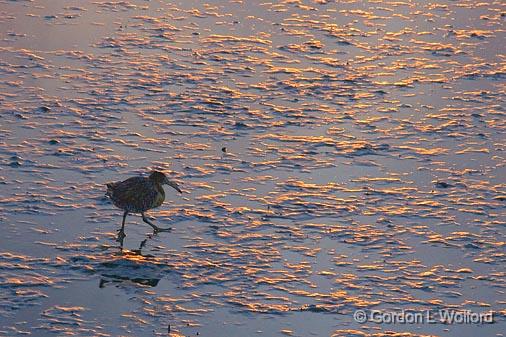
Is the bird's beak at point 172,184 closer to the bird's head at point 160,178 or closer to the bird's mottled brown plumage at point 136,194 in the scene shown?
the bird's head at point 160,178

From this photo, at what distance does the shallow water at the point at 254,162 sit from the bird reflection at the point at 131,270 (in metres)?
0.03

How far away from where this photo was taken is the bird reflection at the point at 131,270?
13.7 m

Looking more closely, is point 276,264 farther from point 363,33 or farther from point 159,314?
point 363,33

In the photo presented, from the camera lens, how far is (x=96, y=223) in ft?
49.1

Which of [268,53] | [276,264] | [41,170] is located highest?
[268,53]

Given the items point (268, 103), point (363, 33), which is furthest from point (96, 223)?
point (363, 33)

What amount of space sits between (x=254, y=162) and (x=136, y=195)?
2.44 metres

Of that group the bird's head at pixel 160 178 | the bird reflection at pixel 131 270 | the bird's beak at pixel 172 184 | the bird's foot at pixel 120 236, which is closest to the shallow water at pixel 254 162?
the bird reflection at pixel 131 270

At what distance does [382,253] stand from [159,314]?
3035 mm

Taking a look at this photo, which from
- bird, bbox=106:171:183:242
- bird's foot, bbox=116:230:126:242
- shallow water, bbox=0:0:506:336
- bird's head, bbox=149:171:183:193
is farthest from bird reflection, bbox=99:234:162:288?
bird's head, bbox=149:171:183:193

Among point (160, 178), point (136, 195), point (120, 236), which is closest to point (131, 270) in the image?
point (120, 236)

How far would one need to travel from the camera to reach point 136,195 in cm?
1477

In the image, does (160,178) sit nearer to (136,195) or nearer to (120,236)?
(136,195)

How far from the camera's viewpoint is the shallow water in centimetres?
1330
